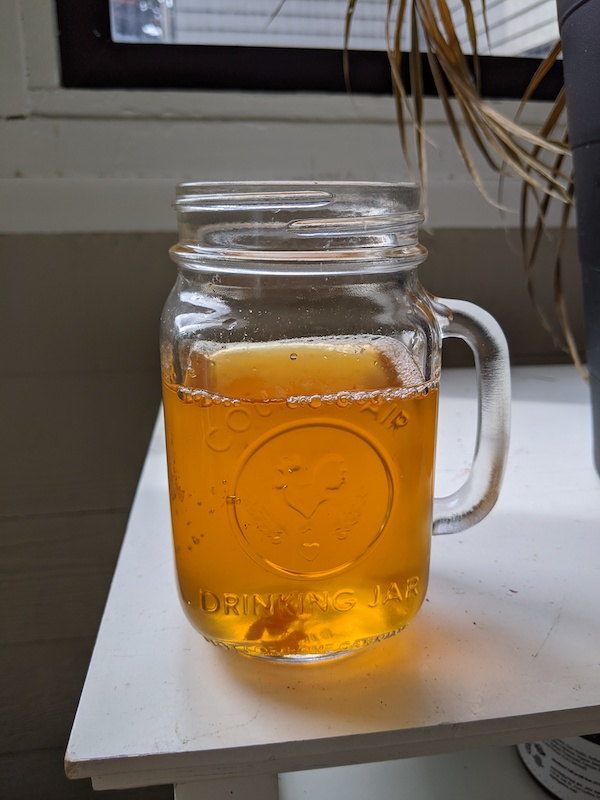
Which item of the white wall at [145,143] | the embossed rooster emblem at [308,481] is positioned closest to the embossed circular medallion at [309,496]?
the embossed rooster emblem at [308,481]

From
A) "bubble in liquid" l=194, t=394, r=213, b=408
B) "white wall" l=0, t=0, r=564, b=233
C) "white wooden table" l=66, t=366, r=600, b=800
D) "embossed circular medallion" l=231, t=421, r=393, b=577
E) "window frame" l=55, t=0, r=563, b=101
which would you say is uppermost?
"window frame" l=55, t=0, r=563, b=101

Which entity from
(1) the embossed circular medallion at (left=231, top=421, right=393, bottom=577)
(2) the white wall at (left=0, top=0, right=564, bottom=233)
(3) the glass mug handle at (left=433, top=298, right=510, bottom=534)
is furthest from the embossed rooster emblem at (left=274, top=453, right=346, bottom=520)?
(2) the white wall at (left=0, top=0, right=564, bottom=233)

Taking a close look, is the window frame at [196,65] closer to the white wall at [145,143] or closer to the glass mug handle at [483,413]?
the white wall at [145,143]

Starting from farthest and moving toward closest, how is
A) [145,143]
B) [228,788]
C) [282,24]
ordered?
1. [282,24]
2. [145,143]
3. [228,788]

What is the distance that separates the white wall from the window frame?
3cm

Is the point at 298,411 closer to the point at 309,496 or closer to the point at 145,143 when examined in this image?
the point at 309,496

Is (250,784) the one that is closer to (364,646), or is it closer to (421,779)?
(364,646)

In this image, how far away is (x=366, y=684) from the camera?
368 mm

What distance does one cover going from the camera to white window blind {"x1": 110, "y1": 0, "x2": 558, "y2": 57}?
94cm

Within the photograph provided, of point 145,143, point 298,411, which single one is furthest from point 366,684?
point 145,143

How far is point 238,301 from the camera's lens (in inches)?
14.5

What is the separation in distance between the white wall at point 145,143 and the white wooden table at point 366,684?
50 cm

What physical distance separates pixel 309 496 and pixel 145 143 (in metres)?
0.67

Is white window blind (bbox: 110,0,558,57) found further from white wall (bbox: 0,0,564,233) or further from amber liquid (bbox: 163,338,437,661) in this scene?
amber liquid (bbox: 163,338,437,661)
